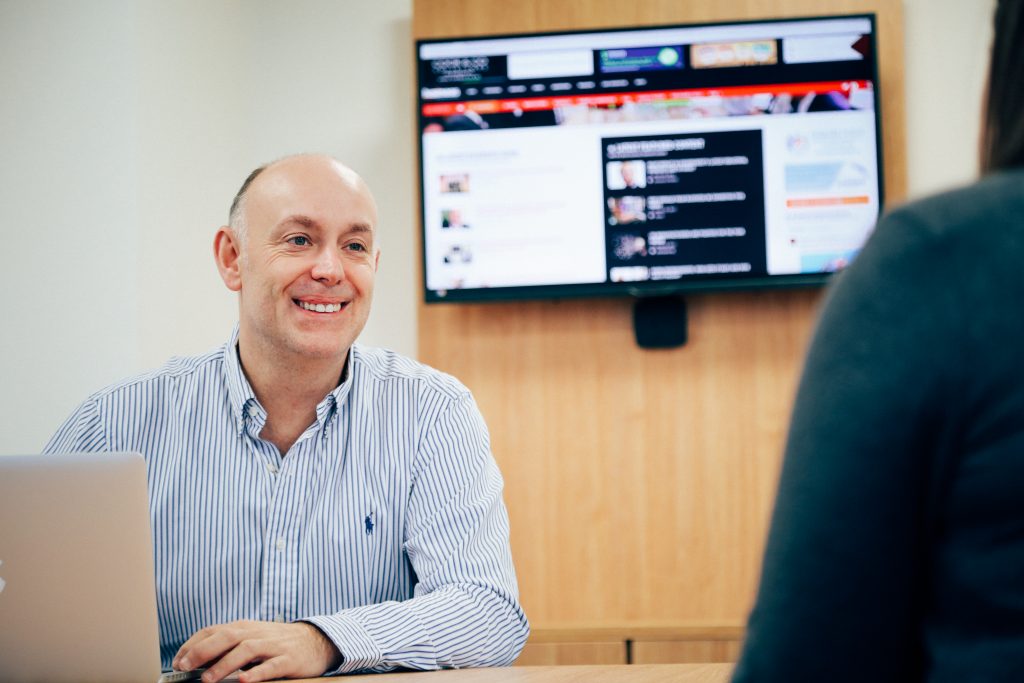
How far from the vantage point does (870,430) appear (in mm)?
549

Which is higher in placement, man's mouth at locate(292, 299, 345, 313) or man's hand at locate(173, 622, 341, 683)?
man's mouth at locate(292, 299, 345, 313)

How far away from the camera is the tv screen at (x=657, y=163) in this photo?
2822mm

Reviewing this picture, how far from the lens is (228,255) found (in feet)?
6.43

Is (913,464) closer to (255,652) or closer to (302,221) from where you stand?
(255,652)

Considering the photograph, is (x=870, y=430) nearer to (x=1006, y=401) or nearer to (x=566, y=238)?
(x=1006, y=401)

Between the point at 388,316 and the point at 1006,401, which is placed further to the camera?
the point at 388,316

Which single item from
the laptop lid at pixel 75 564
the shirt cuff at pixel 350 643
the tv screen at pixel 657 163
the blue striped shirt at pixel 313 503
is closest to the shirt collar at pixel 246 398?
the blue striped shirt at pixel 313 503

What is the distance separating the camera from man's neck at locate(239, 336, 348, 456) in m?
1.77

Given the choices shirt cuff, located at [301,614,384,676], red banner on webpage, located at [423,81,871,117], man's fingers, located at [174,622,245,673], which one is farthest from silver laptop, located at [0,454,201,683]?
red banner on webpage, located at [423,81,871,117]

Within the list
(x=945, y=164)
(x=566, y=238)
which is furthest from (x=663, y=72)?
(x=945, y=164)

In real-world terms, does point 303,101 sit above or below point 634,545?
above

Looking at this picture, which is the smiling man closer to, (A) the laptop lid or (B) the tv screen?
(A) the laptop lid

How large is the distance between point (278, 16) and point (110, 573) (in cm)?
251

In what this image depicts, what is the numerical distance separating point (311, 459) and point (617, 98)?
5.32ft
